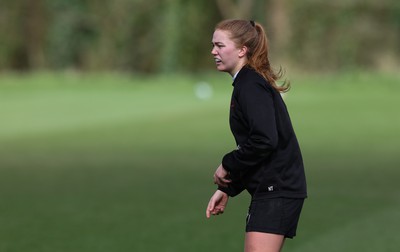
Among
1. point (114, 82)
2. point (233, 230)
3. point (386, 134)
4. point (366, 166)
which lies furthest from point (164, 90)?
point (233, 230)

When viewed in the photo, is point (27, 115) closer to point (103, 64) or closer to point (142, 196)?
point (142, 196)

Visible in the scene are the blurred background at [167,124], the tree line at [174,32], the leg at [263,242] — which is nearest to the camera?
the leg at [263,242]

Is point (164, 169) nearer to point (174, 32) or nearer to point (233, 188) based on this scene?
point (233, 188)

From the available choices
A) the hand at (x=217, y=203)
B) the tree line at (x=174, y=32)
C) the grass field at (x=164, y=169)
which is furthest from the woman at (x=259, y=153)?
the tree line at (x=174, y=32)

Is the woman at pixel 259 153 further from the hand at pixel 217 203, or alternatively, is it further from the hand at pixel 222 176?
the hand at pixel 217 203

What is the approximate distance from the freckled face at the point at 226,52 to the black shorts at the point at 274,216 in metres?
0.69

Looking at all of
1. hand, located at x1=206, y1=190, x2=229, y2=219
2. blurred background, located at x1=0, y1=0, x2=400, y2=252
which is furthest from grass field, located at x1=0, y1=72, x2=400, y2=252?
hand, located at x1=206, y1=190, x2=229, y2=219

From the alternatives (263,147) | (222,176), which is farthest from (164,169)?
(263,147)

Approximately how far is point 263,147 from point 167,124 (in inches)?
555

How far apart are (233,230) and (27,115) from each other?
12.7m

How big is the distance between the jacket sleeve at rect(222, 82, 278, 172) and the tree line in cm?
2977

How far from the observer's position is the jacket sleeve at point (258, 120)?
4.89m

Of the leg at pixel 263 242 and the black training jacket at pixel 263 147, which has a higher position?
the black training jacket at pixel 263 147

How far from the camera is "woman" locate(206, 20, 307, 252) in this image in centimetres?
498
